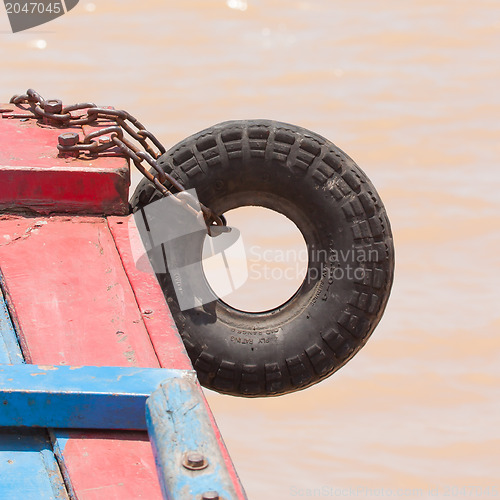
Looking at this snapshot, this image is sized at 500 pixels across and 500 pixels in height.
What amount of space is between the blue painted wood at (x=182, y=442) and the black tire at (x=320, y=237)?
1.62 m

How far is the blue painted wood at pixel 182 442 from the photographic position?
147cm

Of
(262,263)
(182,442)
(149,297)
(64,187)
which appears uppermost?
(182,442)

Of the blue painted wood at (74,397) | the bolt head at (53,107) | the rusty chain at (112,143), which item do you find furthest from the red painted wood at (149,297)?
the bolt head at (53,107)

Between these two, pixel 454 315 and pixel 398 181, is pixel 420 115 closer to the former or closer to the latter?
pixel 398 181

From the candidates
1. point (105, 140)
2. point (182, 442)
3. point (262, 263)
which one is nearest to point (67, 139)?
point (105, 140)

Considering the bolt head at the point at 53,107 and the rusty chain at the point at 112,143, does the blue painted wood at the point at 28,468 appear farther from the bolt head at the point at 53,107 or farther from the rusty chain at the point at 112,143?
the bolt head at the point at 53,107

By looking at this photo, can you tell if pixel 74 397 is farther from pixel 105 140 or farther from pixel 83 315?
pixel 105 140

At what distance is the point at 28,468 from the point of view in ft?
6.24

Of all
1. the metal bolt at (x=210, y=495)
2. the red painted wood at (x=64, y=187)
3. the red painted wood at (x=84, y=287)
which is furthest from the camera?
the red painted wood at (x=64, y=187)

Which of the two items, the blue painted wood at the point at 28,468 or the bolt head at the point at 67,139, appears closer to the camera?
the blue painted wood at the point at 28,468

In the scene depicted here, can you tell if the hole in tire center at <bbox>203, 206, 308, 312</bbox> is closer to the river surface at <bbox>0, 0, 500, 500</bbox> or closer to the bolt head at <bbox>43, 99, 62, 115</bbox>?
the river surface at <bbox>0, 0, 500, 500</bbox>

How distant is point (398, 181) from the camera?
650 centimetres

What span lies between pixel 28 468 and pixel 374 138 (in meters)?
5.37

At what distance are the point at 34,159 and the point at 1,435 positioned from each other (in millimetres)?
1341
